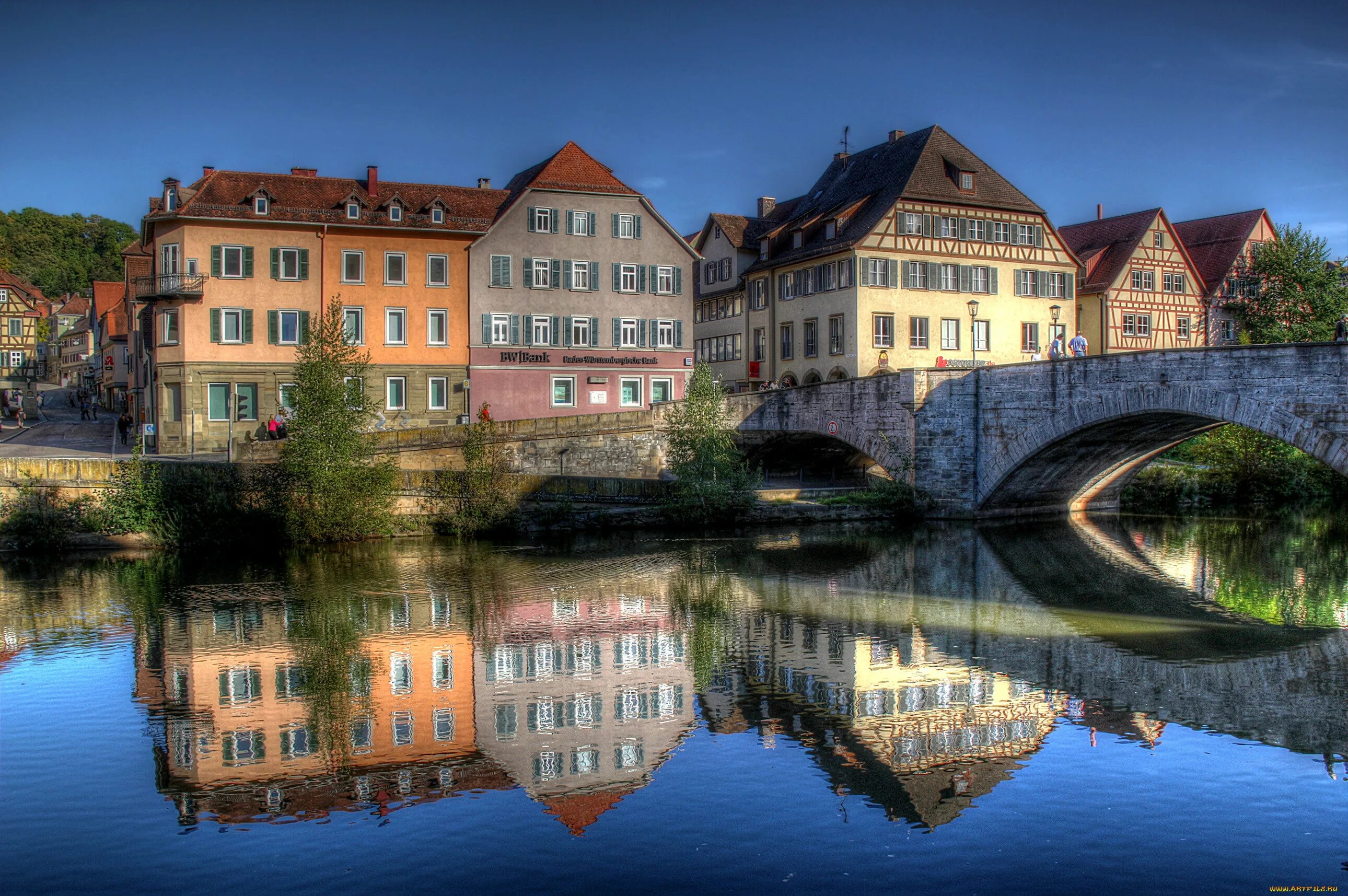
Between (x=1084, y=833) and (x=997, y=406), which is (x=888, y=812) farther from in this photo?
(x=997, y=406)

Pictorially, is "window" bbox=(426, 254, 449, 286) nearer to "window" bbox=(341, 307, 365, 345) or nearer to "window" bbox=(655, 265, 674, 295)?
"window" bbox=(341, 307, 365, 345)

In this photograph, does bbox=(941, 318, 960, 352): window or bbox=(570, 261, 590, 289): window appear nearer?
bbox=(570, 261, 590, 289): window

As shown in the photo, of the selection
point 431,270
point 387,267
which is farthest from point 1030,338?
point 387,267

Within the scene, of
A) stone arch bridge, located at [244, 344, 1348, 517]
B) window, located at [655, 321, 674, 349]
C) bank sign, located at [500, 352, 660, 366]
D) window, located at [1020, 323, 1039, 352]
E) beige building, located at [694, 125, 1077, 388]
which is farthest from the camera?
window, located at [1020, 323, 1039, 352]

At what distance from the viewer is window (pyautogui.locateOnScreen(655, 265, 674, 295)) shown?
4447 cm

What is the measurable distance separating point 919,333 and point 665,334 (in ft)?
34.2

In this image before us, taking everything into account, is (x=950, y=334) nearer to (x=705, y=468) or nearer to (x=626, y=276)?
(x=626, y=276)

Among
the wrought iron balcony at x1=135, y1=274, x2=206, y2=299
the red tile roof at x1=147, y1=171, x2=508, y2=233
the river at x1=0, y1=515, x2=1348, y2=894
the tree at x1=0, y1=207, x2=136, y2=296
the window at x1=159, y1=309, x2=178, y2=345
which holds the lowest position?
the river at x1=0, y1=515, x2=1348, y2=894

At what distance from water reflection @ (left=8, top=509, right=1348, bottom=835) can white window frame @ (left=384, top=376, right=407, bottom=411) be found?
13461mm

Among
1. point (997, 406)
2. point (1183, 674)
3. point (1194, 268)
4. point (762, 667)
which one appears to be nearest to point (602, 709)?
point (762, 667)

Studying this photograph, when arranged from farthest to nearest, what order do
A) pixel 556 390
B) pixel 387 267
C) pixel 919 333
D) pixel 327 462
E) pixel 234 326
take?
1. pixel 919 333
2. pixel 556 390
3. pixel 387 267
4. pixel 234 326
5. pixel 327 462

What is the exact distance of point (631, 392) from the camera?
44.4 metres

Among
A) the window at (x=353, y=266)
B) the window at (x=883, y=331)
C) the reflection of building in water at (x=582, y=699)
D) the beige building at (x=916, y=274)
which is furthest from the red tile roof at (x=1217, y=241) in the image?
the reflection of building in water at (x=582, y=699)

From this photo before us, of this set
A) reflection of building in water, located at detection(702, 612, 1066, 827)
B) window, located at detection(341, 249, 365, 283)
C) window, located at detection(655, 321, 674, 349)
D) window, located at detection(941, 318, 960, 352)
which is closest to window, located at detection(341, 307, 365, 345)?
window, located at detection(341, 249, 365, 283)
